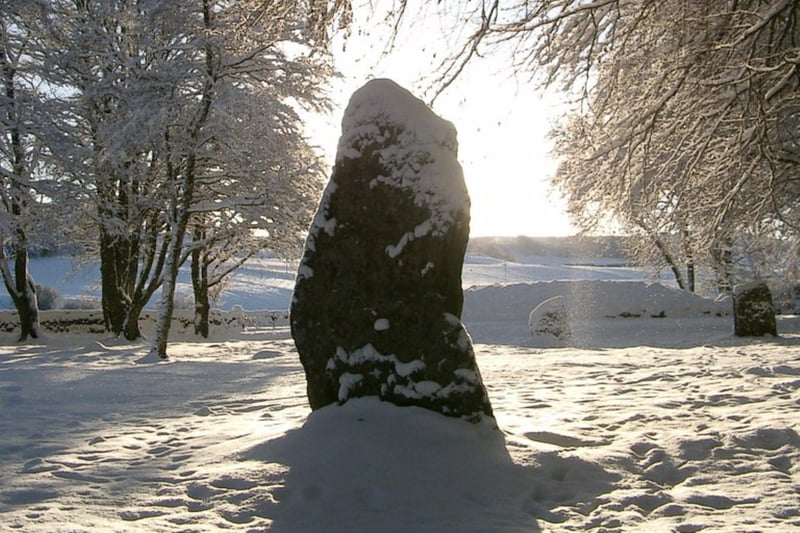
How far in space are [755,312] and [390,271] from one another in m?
12.1

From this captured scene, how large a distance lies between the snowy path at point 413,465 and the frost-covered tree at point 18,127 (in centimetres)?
861

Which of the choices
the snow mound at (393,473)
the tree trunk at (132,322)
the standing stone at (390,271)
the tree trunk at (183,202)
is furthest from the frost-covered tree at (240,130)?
the snow mound at (393,473)

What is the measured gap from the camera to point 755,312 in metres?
13.7

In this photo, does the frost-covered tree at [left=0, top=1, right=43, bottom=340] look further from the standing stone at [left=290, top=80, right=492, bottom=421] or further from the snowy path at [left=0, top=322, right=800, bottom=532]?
the standing stone at [left=290, top=80, right=492, bottom=421]

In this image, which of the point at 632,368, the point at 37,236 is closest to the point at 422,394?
the point at 632,368

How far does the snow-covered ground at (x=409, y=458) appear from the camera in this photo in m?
3.15

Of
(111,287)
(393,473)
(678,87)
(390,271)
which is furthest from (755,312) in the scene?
(111,287)

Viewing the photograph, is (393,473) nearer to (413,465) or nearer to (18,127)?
(413,465)

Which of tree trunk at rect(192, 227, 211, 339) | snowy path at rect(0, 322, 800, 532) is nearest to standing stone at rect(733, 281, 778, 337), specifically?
snowy path at rect(0, 322, 800, 532)

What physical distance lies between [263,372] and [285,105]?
233 inches

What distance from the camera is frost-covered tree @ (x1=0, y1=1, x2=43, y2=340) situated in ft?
45.3

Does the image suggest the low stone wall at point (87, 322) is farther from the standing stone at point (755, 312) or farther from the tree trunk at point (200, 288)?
the standing stone at point (755, 312)

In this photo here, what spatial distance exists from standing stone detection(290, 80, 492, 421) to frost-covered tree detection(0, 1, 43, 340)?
1143 centimetres

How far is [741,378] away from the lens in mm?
7137
